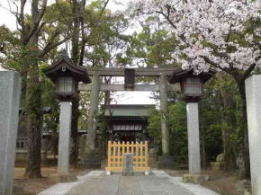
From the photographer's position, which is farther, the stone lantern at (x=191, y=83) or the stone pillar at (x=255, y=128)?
the stone lantern at (x=191, y=83)

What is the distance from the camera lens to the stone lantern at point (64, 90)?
11078mm

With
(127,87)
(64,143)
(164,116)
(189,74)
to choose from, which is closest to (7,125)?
(64,143)

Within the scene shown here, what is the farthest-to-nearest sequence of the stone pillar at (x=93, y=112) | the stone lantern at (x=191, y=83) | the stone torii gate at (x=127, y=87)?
the stone pillar at (x=93, y=112), the stone torii gate at (x=127, y=87), the stone lantern at (x=191, y=83)

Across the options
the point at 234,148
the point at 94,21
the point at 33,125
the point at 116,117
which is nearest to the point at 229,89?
the point at 234,148

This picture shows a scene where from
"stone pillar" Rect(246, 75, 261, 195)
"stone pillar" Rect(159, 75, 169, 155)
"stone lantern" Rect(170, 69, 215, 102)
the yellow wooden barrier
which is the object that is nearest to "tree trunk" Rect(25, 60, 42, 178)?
the yellow wooden barrier

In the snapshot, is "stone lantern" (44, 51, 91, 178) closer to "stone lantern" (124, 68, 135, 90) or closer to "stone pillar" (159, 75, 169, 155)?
"stone lantern" (124, 68, 135, 90)

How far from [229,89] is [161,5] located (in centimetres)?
598

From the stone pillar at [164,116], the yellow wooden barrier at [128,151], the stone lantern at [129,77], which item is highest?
the stone lantern at [129,77]

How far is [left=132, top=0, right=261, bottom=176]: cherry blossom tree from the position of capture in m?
9.20

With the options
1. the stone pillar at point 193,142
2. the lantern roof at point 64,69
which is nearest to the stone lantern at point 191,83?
the stone pillar at point 193,142

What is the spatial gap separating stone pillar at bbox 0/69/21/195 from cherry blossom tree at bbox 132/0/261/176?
19.9 ft

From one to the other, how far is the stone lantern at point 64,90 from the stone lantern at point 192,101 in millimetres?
4011

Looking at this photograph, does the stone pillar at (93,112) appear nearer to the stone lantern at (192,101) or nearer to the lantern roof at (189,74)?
the stone lantern at (192,101)

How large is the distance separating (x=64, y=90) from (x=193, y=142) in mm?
5317
